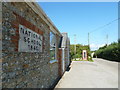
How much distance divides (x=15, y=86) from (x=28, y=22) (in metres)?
1.79

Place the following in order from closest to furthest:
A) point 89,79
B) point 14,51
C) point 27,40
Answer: point 14,51 < point 27,40 < point 89,79

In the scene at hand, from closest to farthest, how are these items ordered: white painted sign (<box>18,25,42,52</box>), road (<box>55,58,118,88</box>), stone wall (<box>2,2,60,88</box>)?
stone wall (<box>2,2,60,88</box>), white painted sign (<box>18,25,42,52</box>), road (<box>55,58,118,88</box>)

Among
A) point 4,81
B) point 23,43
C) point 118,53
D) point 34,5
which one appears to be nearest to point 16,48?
point 23,43

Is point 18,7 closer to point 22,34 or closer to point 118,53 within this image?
point 22,34

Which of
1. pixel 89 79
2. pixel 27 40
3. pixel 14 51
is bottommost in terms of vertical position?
pixel 89 79

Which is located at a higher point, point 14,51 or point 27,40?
point 27,40

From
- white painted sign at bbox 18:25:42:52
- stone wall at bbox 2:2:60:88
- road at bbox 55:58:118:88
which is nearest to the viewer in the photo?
→ stone wall at bbox 2:2:60:88

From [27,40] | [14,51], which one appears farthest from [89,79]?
[14,51]

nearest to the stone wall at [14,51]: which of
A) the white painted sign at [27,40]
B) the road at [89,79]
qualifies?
the white painted sign at [27,40]

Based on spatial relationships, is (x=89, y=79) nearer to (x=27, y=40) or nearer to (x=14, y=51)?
(x=27, y=40)

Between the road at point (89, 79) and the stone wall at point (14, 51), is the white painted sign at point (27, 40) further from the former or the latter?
the road at point (89, 79)

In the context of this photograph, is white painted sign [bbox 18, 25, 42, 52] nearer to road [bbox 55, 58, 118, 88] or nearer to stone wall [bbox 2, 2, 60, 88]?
stone wall [bbox 2, 2, 60, 88]

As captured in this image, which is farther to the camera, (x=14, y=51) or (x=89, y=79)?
(x=89, y=79)

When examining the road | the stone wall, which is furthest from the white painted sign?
the road
